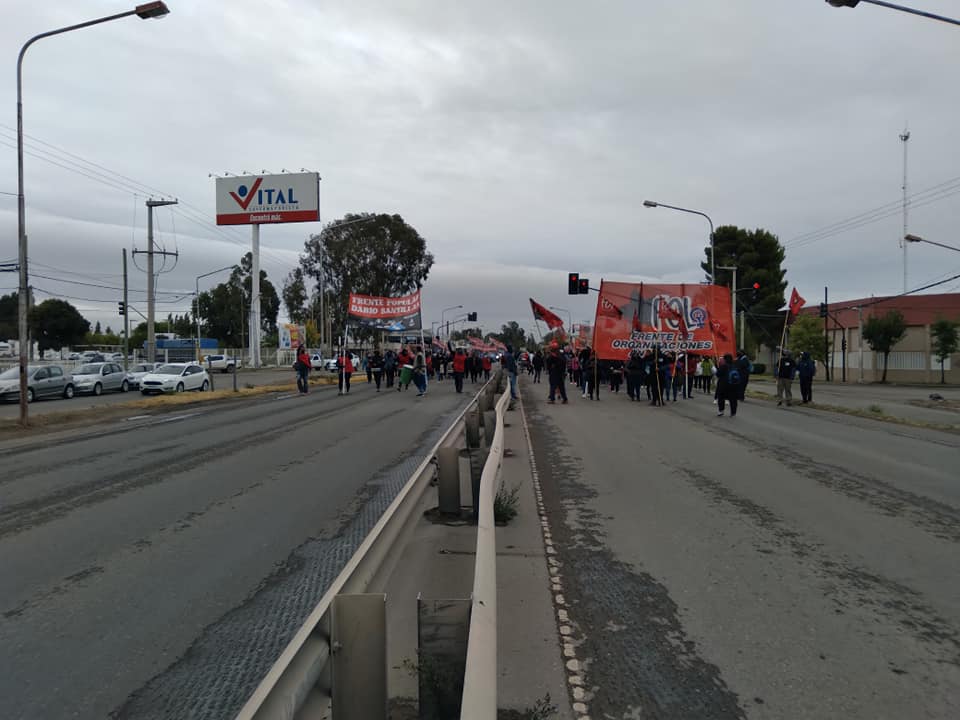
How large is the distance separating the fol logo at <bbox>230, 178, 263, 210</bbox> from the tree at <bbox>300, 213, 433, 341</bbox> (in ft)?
33.9

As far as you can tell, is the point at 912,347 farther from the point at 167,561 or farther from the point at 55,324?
the point at 55,324

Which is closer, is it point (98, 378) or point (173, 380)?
point (173, 380)

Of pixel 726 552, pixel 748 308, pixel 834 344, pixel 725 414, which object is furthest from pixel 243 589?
pixel 834 344

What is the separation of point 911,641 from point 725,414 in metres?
15.3

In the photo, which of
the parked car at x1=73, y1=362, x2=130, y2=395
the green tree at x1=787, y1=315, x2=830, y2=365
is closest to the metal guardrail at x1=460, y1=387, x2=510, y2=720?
the parked car at x1=73, y1=362, x2=130, y2=395

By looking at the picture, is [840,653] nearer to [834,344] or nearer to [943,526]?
[943,526]

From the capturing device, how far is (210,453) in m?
12.0

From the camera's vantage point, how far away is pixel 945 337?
48.0 meters

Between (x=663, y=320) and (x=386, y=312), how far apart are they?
2348 cm

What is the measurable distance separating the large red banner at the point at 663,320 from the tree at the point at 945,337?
33.7 meters

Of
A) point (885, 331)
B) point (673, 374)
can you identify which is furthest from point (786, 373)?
point (885, 331)

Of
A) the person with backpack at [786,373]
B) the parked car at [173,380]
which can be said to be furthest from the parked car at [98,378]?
the person with backpack at [786,373]

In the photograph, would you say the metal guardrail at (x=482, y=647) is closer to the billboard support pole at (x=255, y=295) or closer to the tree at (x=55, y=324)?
the billboard support pole at (x=255, y=295)

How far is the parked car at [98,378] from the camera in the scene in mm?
31641
